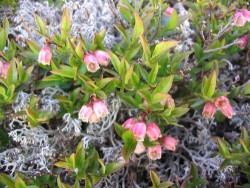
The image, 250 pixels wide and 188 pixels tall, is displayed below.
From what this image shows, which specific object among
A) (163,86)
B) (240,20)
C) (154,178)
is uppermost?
(240,20)

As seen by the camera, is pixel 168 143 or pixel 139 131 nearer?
pixel 139 131

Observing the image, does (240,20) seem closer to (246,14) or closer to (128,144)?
(246,14)

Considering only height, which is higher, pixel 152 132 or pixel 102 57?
pixel 102 57

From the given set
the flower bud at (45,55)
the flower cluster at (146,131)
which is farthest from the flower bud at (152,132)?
the flower bud at (45,55)

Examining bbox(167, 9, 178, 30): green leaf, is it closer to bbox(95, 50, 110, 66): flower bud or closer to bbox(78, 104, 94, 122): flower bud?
bbox(95, 50, 110, 66): flower bud

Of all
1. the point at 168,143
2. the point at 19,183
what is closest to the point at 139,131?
the point at 168,143

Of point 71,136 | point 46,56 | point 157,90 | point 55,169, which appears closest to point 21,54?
point 46,56

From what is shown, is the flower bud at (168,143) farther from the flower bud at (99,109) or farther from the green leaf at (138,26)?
the green leaf at (138,26)

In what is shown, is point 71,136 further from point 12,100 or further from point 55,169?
point 12,100

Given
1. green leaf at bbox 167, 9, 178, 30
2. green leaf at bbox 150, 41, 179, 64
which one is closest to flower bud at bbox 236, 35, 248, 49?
green leaf at bbox 167, 9, 178, 30
